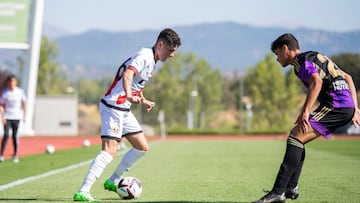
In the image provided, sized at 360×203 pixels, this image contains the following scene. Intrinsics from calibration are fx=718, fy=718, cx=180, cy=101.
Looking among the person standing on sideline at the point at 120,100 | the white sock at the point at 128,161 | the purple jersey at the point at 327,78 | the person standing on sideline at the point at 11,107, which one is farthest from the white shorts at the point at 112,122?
the person standing on sideline at the point at 11,107

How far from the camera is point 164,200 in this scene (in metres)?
8.38

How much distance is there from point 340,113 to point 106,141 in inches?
108

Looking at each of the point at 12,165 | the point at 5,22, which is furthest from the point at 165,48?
the point at 5,22

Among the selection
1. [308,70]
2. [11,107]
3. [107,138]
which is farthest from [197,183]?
[11,107]

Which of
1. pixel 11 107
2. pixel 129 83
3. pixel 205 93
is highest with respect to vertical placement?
pixel 129 83

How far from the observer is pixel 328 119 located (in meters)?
7.81

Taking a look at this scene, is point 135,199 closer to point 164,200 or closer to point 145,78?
point 164,200

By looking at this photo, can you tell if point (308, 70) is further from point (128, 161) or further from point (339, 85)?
point (128, 161)

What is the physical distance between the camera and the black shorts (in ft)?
25.6

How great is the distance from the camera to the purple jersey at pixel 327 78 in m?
7.65

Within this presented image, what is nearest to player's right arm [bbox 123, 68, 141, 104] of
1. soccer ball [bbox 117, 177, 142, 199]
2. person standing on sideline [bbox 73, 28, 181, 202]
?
person standing on sideline [bbox 73, 28, 181, 202]

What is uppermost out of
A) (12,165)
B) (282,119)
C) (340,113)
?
(340,113)

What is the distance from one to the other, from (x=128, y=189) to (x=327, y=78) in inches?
110

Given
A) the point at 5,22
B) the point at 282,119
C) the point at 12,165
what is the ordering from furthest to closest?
1. the point at 282,119
2. the point at 5,22
3. the point at 12,165
